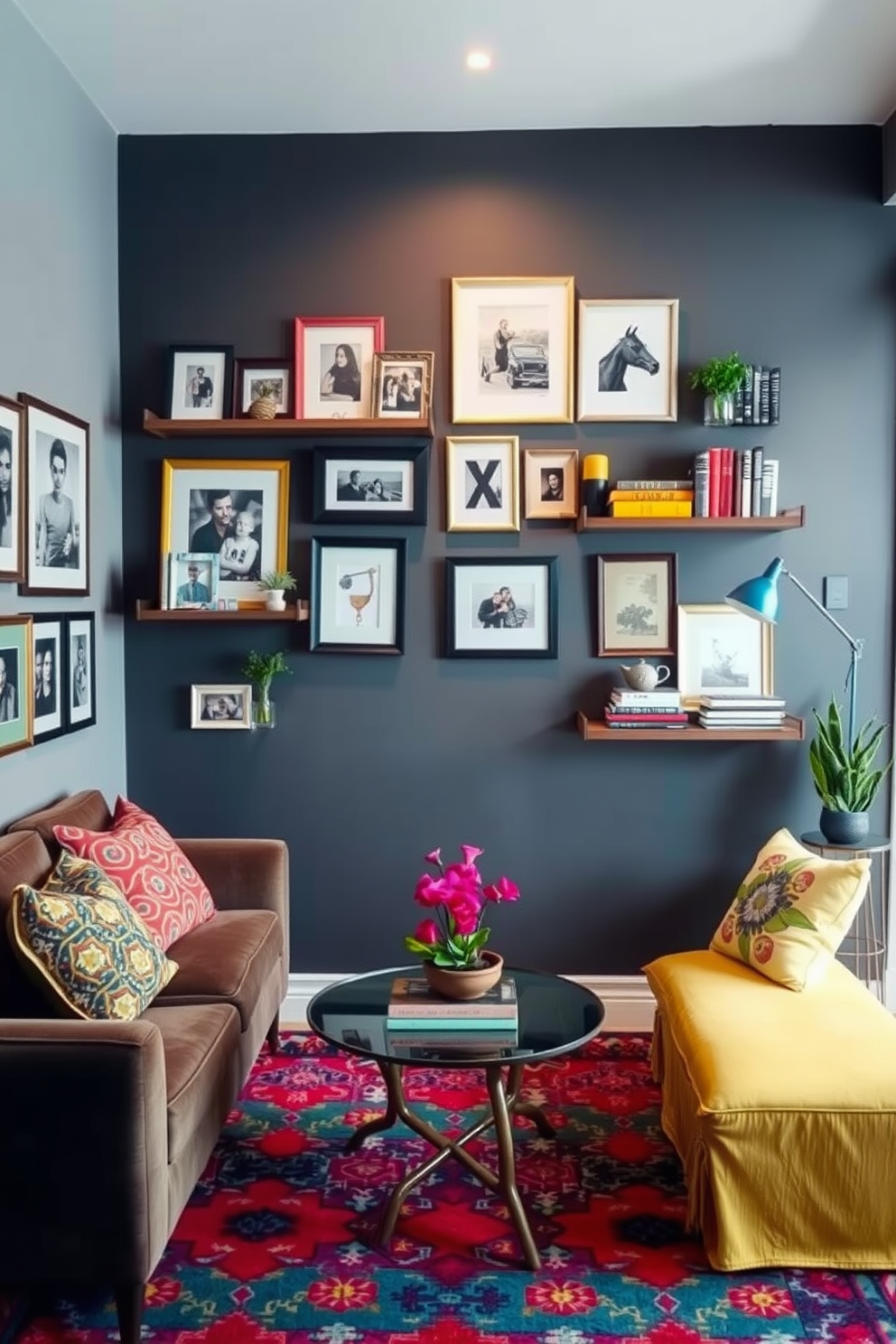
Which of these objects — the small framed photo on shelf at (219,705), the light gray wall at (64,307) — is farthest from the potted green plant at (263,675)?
the light gray wall at (64,307)

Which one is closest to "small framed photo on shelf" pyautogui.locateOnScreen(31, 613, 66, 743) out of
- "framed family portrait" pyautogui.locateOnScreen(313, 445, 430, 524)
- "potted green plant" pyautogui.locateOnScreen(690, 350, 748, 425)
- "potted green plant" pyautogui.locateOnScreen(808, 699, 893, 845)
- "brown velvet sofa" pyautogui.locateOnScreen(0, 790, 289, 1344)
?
"framed family portrait" pyautogui.locateOnScreen(313, 445, 430, 524)

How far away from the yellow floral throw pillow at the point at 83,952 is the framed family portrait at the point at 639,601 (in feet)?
6.09

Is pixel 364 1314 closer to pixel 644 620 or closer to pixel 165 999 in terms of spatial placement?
pixel 165 999

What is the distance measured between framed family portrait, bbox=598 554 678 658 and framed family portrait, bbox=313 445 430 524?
26.5 inches

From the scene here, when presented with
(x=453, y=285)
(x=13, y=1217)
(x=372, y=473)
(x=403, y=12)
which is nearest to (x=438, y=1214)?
(x=13, y=1217)

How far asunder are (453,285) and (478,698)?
138 cm

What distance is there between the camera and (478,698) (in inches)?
143

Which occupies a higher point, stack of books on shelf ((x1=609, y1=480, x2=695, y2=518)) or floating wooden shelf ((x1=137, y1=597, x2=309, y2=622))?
stack of books on shelf ((x1=609, y1=480, x2=695, y2=518))

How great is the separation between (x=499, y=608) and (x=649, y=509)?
0.59 m

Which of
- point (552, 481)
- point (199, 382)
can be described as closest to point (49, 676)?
point (199, 382)

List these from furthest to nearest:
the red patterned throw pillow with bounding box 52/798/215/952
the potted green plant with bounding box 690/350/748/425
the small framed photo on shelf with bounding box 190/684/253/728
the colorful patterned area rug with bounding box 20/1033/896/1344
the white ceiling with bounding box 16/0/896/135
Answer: the small framed photo on shelf with bounding box 190/684/253/728 < the potted green plant with bounding box 690/350/748/425 < the white ceiling with bounding box 16/0/896/135 < the red patterned throw pillow with bounding box 52/798/215/952 < the colorful patterned area rug with bounding box 20/1033/896/1344

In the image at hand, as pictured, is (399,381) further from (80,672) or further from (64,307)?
(80,672)

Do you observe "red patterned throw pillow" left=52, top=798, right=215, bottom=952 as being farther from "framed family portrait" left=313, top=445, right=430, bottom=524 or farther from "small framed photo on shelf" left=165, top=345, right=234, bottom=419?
"small framed photo on shelf" left=165, top=345, right=234, bottom=419

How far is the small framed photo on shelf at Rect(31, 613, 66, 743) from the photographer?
2918 mm
